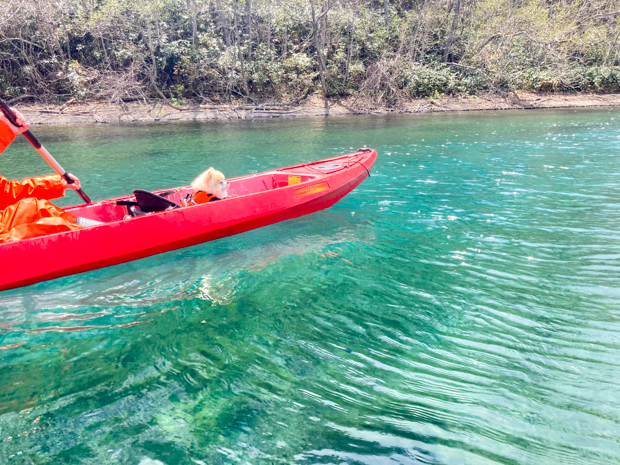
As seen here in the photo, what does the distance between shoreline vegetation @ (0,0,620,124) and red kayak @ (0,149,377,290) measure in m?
17.4

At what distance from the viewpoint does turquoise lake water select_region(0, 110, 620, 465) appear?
2691 mm

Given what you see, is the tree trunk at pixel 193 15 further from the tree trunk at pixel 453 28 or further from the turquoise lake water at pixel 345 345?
the turquoise lake water at pixel 345 345

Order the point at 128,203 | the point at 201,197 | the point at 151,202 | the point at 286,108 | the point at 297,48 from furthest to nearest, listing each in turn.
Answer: the point at 297,48, the point at 286,108, the point at 201,197, the point at 128,203, the point at 151,202

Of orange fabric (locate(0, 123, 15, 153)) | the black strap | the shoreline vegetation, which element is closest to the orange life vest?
the black strap

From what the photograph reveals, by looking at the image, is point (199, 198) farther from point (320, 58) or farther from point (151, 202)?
point (320, 58)

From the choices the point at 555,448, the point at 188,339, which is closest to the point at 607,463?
the point at 555,448

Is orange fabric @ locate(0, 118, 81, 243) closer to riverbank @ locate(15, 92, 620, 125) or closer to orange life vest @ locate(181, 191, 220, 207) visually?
orange life vest @ locate(181, 191, 220, 207)

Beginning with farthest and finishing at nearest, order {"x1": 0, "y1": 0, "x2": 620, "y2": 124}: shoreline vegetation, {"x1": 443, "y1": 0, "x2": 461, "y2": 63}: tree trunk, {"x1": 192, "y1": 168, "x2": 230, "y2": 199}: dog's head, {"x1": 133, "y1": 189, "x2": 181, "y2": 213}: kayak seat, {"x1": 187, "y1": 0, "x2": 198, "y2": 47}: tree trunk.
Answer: {"x1": 443, "y1": 0, "x2": 461, "y2": 63}: tree trunk → {"x1": 187, "y1": 0, "x2": 198, "y2": 47}: tree trunk → {"x1": 0, "y1": 0, "x2": 620, "y2": 124}: shoreline vegetation → {"x1": 192, "y1": 168, "x2": 230, "y2": 199}: dog's head → {"x1": 133, "y1": 189, "x2": 181, "y2": 213}: kayak seat

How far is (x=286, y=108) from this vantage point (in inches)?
Result: 948

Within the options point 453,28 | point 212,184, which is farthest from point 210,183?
point 453,28

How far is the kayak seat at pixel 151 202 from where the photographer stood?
5516 mm

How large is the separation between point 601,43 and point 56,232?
3426 centimetres

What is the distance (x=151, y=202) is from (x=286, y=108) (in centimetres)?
1976

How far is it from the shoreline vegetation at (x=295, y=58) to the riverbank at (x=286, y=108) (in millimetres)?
118
